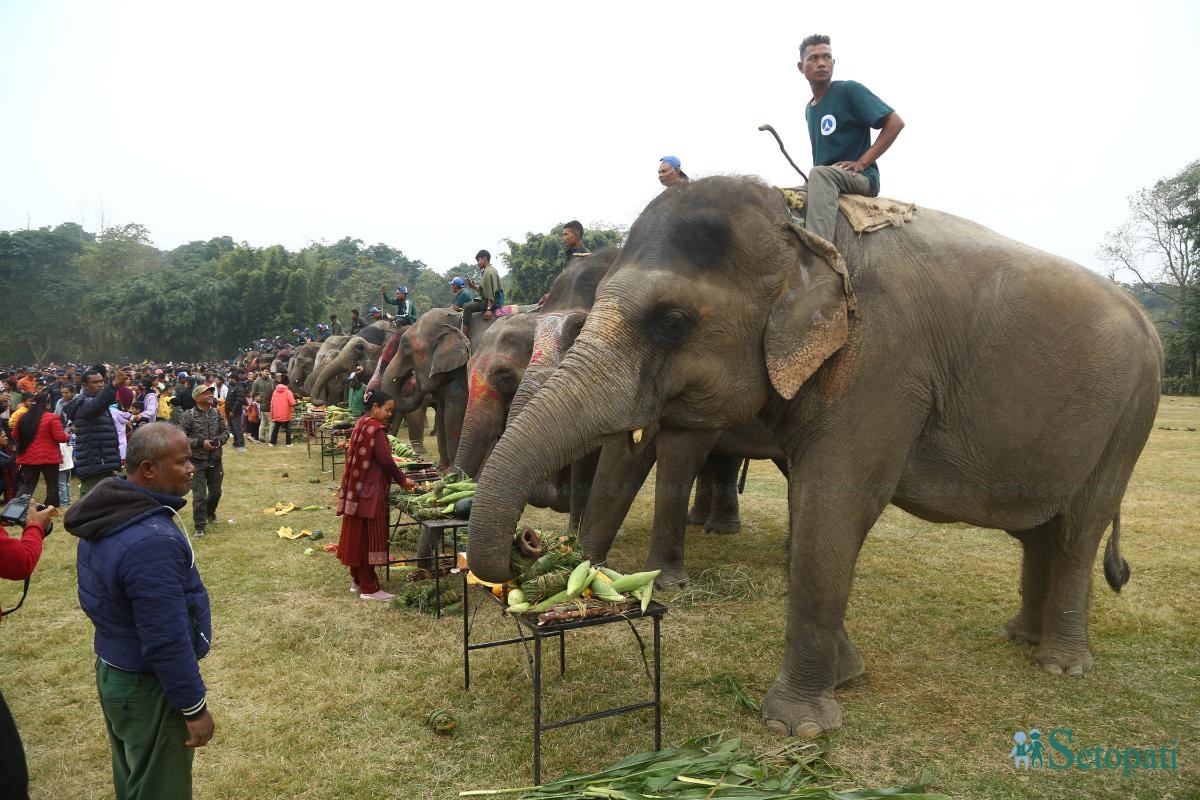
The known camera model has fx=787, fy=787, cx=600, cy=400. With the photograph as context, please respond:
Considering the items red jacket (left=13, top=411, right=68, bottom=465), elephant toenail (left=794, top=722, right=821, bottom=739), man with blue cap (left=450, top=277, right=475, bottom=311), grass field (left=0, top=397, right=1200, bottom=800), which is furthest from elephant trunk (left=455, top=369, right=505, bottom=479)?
red jacket (left=13, top=411, right=68, bottom=465)

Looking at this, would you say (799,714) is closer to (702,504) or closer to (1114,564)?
(1114,564)

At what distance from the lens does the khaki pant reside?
4.54m

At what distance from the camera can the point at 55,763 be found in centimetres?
452

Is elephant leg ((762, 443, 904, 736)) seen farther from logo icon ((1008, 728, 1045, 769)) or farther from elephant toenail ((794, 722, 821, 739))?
logo icon ((1008, 728, 1045, 769))

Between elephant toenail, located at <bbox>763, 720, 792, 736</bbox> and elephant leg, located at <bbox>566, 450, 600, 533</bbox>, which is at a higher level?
elephant leg, located at <bbox>566, 450, 600, 533</bbox>

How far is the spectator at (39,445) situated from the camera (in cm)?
1030

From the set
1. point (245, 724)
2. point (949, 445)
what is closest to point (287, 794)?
point (245, 724)

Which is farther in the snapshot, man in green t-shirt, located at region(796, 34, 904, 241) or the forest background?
the forest background

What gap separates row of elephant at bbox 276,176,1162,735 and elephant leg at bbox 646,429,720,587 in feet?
7.87

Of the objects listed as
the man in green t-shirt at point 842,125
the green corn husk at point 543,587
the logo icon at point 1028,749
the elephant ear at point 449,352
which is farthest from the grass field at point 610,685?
the elephant ear at point 449,352

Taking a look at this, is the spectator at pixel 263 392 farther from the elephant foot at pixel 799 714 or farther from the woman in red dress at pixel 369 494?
the elephant foot at pixel 799 714

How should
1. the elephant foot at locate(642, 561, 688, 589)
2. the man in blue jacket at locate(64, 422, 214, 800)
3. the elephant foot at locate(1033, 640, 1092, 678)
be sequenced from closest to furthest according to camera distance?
the man in blue jacket at locate(64, 422, 214, 800) < the elephant foot at locate(1033, 640, 1092, 678) < the elephant foot at locate(642, 561, 688, 589)

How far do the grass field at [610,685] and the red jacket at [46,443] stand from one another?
2179 millimetres

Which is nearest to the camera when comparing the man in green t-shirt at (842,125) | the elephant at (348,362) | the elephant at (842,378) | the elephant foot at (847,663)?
the elephant at (842,378)
